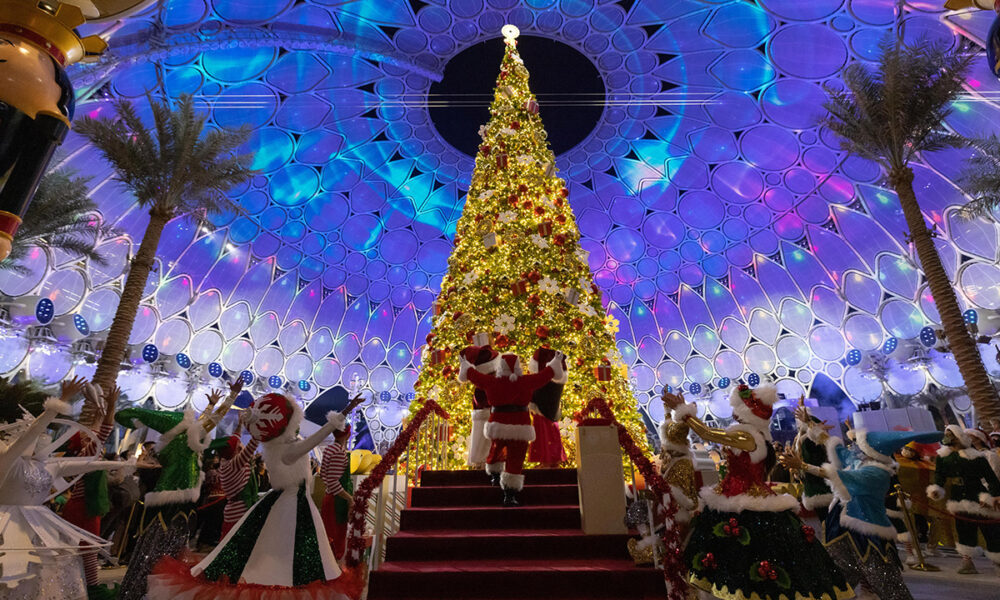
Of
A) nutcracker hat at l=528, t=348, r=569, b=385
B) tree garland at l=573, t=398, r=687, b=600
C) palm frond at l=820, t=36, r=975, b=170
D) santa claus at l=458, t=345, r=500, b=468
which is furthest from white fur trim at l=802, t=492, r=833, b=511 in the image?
palm frond at l=820, t=36, r=975, b=170

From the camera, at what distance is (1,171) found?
177 cm

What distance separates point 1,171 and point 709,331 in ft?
85.6

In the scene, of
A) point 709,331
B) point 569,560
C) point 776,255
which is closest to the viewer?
point 569,560

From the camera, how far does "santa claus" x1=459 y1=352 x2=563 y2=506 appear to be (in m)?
5.51

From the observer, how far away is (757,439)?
3961mm

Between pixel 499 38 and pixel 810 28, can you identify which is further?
pixel 499 38

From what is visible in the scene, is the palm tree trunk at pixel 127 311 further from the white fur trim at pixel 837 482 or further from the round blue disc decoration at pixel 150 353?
the round blue disc decoration at pixel 150 353

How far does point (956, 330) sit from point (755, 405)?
24.1 ft

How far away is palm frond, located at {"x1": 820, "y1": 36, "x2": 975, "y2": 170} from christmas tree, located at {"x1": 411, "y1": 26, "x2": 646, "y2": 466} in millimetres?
6515

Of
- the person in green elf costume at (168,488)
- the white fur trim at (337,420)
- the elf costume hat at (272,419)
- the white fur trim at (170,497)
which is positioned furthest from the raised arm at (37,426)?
the white fur trim at (170,497)

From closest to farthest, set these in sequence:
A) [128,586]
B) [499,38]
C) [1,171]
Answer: [1,171] → [128,586] → [499,38]

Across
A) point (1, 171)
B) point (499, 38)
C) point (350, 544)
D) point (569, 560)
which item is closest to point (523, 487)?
point (569, 560)

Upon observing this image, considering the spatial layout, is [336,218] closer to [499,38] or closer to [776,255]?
[499,38]

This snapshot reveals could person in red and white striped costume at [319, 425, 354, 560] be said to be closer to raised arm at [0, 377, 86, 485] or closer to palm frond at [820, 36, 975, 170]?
raised arm at [0, 377, 86, 485]
